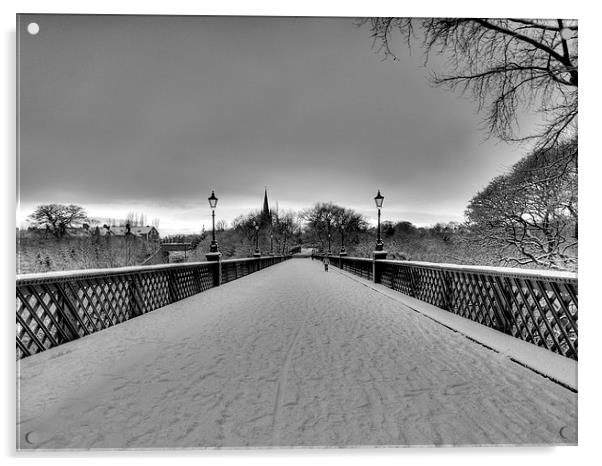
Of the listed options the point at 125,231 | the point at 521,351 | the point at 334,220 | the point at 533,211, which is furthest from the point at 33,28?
the point at 334,220

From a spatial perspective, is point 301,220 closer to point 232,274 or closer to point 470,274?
point 232,274

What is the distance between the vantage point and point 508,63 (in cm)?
378

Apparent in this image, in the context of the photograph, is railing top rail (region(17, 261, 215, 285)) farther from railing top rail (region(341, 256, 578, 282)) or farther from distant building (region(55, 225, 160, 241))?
railing top rail (region(341, 256, 578, 282))

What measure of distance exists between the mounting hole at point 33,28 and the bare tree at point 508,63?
3.33 metres

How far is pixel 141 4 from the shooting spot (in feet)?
10.6

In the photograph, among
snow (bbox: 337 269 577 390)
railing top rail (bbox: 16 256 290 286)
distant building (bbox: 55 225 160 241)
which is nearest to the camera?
snow (bbox: 337 269 577 390)

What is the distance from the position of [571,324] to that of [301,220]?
47846 mm

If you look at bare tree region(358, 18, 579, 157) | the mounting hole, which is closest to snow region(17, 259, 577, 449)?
bare tree region(358, 18, 579, 157)

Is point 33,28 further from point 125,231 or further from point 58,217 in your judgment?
point 125,231

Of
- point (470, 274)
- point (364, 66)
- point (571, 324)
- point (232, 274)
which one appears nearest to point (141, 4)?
point (364, 66)

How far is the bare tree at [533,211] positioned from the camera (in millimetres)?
3807

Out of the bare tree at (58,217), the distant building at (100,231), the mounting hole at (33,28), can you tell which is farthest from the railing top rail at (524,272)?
the distant building at (100,231)

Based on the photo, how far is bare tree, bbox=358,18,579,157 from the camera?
3.36 metres

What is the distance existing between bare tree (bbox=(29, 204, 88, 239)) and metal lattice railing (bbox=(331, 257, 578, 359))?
18.5ft
